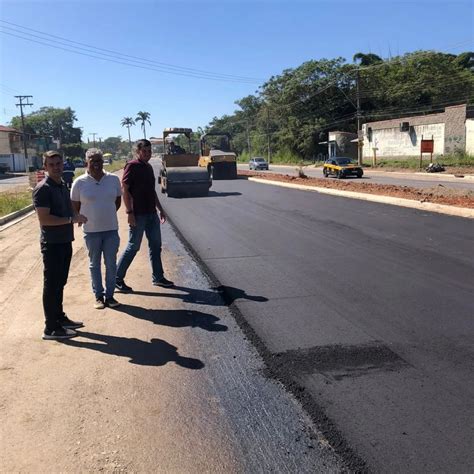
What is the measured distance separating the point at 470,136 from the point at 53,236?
1587 inches

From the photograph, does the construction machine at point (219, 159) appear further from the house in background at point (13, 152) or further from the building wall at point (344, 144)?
the house in background at point (13, 152)

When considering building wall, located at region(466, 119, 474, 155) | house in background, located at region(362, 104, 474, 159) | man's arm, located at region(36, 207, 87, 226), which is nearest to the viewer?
man's arm, located at region(36, 207, 87, 226)

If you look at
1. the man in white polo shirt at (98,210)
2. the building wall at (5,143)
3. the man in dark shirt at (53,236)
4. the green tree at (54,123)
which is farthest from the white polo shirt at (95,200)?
the green tree at (54,123)

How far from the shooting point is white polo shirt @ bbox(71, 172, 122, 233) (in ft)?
19.3

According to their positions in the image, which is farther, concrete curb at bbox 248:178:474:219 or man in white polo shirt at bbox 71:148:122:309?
concrete curb at bbox 248:178:474:219

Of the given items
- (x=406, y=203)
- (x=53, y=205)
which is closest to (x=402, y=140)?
(x=406, y=203)

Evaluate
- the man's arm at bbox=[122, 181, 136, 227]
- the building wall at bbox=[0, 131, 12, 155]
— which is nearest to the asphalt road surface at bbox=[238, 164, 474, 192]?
the man's arm at bbox=[122, 181, 136, 227]

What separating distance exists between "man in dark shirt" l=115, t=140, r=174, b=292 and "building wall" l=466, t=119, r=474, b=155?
3804 cm


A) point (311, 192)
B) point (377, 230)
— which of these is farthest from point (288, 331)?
point (311, 192)

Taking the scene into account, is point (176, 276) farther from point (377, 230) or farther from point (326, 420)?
point (377, 230)

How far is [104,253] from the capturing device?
6047mm

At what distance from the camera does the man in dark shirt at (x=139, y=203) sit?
6738mm

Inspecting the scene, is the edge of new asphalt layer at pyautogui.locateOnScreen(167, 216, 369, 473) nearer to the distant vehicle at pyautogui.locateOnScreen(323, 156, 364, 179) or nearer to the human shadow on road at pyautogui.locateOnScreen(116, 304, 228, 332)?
the human shadow on road at pyautogui.locateOnScreen(116, 304, 228, 332)

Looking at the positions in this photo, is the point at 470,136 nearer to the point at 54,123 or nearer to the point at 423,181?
the point at 423,181
